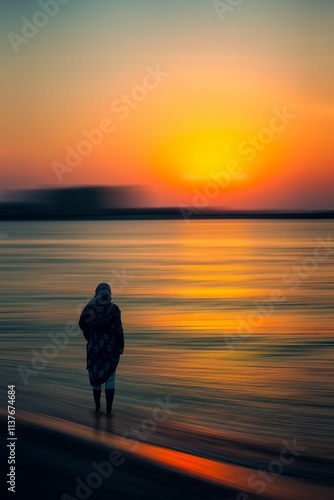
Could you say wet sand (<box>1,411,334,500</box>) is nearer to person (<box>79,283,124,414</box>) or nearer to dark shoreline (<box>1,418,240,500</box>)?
dark shoreline (<box>1,418,240,500</box>)

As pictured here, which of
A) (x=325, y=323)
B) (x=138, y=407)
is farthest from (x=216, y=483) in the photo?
(x=325, y=323)

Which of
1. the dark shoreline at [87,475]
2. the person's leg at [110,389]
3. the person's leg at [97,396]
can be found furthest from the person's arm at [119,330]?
the dark shoreline at [87,475]

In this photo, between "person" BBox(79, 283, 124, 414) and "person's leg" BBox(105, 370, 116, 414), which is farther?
"person's leg" BBox(105, 370, 116, 414)

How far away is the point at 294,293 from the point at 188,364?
19.6m

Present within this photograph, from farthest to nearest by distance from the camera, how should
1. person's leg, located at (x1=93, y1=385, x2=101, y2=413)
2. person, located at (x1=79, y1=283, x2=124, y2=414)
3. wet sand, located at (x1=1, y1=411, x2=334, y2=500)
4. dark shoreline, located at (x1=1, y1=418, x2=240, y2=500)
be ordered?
1. person's leg, located at (x1=93, y1=385, x2=101, y2=413)
2. person, located at (x1=79, y1=283, x2=124, y2=414)
3. wet sand, located at (x1=1, y1=411, x2=334, y2=500)
4. dark shoreline, located at (x1=1, y1=418, x2=240, y2=500)

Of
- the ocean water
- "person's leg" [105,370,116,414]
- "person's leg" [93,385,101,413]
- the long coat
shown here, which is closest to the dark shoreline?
the ocean water

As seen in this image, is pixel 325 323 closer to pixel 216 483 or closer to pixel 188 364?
pixel 188 364

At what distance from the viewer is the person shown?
35.1 ft

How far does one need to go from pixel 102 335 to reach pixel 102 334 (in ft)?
0.04

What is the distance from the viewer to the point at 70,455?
27.2ft

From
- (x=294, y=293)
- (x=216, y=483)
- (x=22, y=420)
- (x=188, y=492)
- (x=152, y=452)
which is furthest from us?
(x=294, y=293)

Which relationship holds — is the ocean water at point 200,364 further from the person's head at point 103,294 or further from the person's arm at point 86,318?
the person's head at point 103,294

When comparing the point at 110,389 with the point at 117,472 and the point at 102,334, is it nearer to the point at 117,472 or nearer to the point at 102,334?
the point at 102,334

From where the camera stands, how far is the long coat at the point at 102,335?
10.7 m
